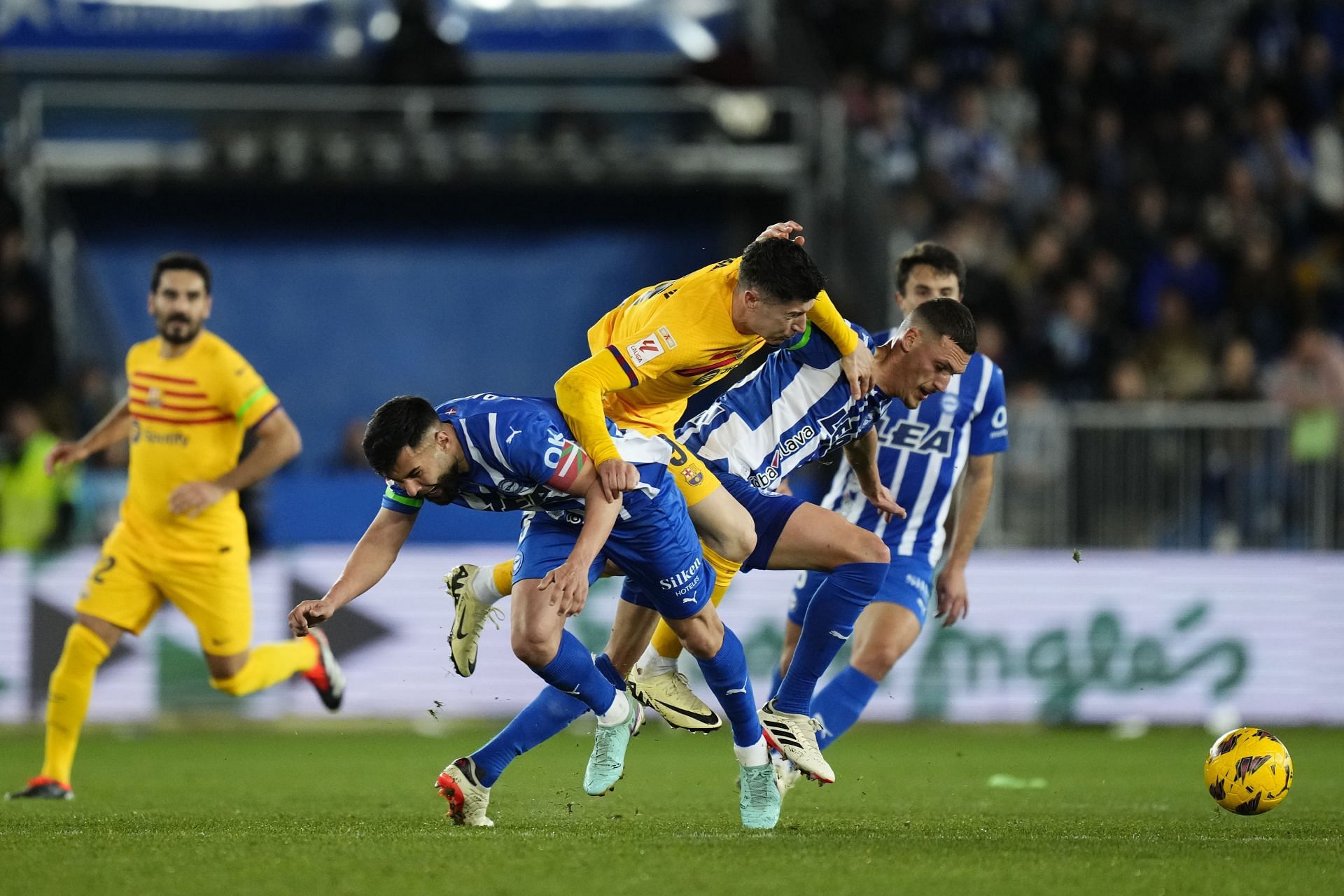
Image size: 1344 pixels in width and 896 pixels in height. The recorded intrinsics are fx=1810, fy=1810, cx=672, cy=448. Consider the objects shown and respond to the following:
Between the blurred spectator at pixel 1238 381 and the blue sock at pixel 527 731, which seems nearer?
the blue sock at pixel 527 731

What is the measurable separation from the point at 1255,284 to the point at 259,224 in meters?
9.36

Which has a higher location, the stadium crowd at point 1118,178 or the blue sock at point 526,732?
the stadium crowd at point 1118,178

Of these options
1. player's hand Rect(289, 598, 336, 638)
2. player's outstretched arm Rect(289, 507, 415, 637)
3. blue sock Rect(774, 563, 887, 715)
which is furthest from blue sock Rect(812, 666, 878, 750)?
player's hand Rect(289, 598, 336, 638)

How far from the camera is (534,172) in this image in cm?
1697

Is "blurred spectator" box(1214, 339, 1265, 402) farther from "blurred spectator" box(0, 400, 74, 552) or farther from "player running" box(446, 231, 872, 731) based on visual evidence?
"blurred spectator" box(0, 400, 74, 552)

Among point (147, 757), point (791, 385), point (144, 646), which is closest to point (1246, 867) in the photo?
point (791, 385)

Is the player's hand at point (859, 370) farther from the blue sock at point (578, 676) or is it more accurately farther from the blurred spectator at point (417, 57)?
the blurred spectator at point (417, 57)

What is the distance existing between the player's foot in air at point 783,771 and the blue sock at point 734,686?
0.86 feet

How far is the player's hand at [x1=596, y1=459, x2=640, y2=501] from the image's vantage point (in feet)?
21.1

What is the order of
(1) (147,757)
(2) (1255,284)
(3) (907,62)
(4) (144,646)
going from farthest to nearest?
(3) (907,62) < (2) (1255,284) < (4) (144,646) < (1) (147,757)

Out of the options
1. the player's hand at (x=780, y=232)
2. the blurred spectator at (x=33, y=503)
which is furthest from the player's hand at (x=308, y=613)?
the blurred spectator at (x=33, y=503)

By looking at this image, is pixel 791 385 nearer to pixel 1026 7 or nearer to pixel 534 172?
pixel 534 172

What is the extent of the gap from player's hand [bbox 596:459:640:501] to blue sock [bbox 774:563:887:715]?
4.61ft

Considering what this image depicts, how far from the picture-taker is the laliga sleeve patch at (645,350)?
684 centimetres
